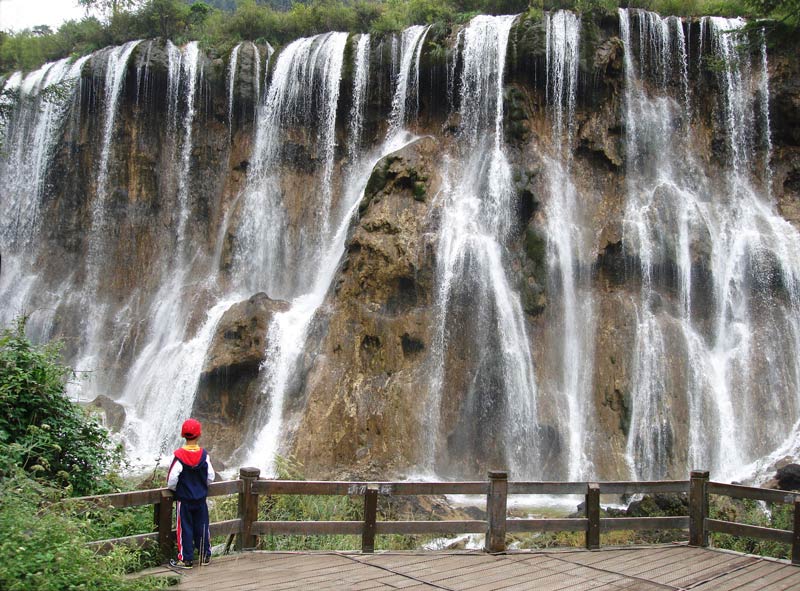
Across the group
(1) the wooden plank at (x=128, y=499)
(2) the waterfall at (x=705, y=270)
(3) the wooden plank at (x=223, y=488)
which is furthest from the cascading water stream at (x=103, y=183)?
(1) the wooden plank at (x=128, y=499)

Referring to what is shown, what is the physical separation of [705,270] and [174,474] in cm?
1732

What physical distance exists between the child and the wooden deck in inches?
7.7

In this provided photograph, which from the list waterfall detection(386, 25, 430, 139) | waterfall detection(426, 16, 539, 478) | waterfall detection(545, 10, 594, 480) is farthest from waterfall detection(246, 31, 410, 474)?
waterfall detection(545, 10, 594, 480)

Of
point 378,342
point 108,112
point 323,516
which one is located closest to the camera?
point 323,516

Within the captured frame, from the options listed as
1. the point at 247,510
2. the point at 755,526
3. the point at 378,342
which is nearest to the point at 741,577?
the point at 755,526

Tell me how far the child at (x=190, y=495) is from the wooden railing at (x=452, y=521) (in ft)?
0.59

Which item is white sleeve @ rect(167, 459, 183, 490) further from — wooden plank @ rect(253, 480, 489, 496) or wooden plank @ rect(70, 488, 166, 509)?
wooden plank @ rect(253, 480, 489, 496)

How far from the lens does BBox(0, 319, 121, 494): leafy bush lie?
855cm

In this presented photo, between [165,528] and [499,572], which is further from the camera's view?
[499,572]

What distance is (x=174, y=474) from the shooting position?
7637 mm

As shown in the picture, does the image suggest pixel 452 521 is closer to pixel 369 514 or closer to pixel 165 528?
pixel 369 514

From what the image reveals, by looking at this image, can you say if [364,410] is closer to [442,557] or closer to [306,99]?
[442,557]

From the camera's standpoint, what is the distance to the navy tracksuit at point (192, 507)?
7.61 m

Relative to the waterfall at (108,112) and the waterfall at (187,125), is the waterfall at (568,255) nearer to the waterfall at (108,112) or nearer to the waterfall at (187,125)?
the waterfall at (187,125)
